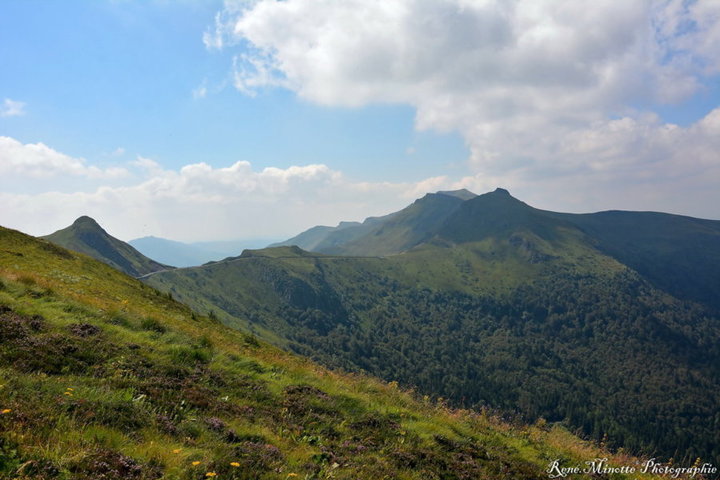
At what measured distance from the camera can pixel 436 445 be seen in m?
12.9

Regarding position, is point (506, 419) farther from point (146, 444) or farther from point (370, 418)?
point (146, 444)

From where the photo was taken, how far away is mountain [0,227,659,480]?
743 cm

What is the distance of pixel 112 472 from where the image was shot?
6.56 meters

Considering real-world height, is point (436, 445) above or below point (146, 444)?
below

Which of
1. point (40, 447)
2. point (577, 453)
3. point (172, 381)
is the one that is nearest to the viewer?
point (40, 447)

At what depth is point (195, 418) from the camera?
10.2 metres

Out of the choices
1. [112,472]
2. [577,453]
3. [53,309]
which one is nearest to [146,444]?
[112,472]

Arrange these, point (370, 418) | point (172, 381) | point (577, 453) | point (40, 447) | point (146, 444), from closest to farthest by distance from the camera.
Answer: point (40, 447) → point (146, 444) → point (172, 381) → point (370, 418) → point (577, 453)

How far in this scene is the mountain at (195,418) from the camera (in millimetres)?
7430

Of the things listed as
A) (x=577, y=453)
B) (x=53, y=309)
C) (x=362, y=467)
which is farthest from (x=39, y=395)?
(x=577, y=453)

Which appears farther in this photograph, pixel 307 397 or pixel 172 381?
pixel 307 397

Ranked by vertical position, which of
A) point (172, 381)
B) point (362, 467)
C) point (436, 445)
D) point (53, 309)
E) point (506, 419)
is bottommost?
point (506, 419)

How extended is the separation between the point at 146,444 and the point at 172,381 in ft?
14.1

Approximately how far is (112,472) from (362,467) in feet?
19.2
